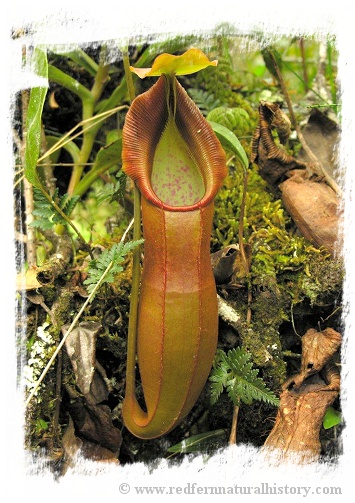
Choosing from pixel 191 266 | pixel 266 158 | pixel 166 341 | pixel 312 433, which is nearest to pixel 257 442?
pixel 312 433

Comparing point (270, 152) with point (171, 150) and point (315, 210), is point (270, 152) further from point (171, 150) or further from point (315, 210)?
point (171, 150)

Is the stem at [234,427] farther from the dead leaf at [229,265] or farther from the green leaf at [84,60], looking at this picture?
the green leaf at [84,60]

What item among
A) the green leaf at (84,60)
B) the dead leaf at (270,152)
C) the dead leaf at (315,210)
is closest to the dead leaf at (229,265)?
the dead leaf at (315,210)

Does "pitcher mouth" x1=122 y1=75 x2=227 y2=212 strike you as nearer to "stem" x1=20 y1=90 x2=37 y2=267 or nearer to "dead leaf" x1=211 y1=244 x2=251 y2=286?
"dead leaf" x1=211 y1=244 x2=251 y2=286

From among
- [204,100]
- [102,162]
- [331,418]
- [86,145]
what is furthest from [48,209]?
[331,418]

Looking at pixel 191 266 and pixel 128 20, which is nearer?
pixel 191 266

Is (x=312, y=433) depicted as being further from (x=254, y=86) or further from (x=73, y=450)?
(x=254, y=86)
